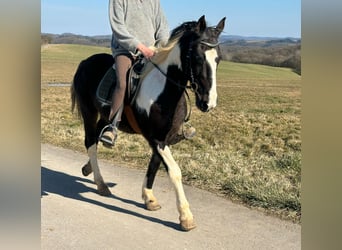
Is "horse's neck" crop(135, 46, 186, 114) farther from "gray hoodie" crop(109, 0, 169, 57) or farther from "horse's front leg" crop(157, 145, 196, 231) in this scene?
"horse's front leg" crop(157, 145, 196, 231)

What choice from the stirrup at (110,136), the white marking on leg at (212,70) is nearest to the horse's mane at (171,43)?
the white marking on leg at (212,70)

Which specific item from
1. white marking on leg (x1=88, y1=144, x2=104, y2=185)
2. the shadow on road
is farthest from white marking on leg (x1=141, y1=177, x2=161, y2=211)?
white marking on leg (x1=88, y1=144, x2=104, y2=185)

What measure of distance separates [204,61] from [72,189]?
9.52ft

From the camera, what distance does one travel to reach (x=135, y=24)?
176 inches

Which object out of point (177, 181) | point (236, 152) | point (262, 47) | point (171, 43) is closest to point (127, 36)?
point (171, 43)

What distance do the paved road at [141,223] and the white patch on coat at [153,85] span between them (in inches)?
48.3

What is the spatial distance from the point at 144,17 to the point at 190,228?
230cm

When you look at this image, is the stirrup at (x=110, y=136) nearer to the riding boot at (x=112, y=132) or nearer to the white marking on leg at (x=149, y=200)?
the riding boot at (x=112, y=132)

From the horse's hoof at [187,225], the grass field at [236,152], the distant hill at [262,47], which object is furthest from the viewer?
the grass field at [236,152]

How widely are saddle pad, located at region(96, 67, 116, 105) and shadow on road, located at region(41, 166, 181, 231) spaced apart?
125 cm

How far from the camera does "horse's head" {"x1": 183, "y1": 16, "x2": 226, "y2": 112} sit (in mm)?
3574

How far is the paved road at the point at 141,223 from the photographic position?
3844 mm
